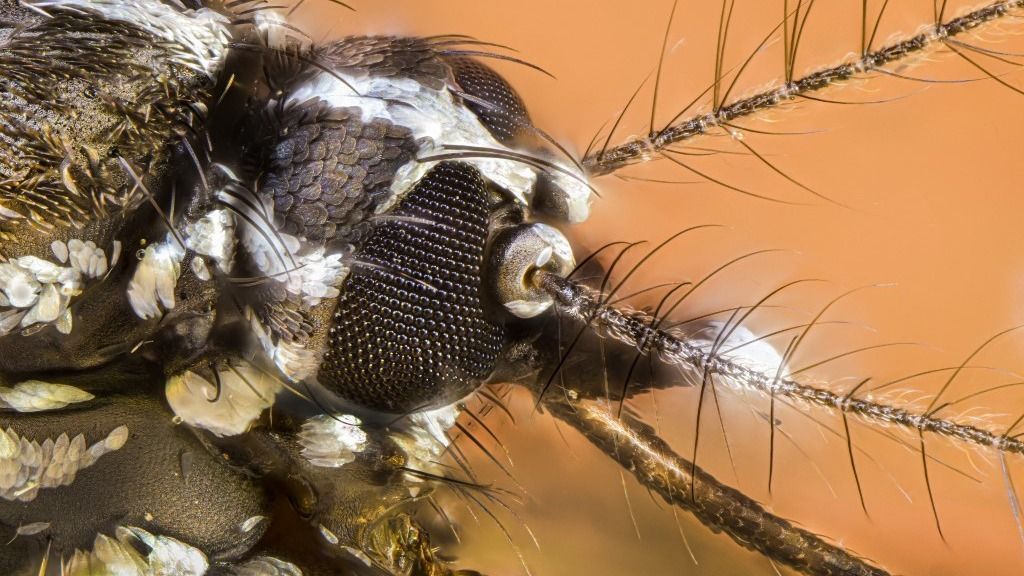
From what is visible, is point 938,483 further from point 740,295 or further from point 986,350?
point 740,295

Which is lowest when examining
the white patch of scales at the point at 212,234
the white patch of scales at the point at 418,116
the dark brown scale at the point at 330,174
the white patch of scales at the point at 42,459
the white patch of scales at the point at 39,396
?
the white patch of scales at the point at 42,459

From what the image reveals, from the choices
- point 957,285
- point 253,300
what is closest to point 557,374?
point 253,300

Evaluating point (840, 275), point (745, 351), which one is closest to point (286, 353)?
point (745, 351)

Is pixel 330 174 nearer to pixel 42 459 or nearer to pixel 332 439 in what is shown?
pixel 332 439

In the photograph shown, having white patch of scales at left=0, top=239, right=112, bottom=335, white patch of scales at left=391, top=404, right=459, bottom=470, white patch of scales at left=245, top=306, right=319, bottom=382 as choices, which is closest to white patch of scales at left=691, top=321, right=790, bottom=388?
white patch of scales at left=391, top=404, right=459, bottom=470

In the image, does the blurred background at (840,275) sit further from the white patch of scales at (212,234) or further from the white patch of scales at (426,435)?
the white patch of scales at (212,234)

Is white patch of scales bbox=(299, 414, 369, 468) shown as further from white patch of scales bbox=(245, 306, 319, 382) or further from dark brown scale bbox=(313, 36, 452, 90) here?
dark brown scale bbox=(313, 36, 452, 90)

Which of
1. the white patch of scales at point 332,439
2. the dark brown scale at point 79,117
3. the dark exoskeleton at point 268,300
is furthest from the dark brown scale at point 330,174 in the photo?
the white patch of scales at point 332,439
